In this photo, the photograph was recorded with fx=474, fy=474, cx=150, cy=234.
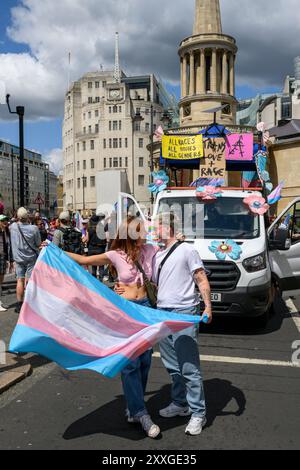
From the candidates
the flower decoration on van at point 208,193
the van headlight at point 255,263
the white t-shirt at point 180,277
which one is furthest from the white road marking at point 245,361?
the flower decoration on van at point 208,193

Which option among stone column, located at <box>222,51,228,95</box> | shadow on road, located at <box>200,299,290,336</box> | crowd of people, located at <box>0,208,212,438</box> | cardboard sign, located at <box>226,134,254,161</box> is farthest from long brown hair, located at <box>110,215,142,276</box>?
stone column, located at <box>222,51,228,95</box>

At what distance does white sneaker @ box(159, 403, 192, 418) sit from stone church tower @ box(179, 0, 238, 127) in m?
55.9

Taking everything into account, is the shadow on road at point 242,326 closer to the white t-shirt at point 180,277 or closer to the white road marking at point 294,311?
the white road marking at point 294,311

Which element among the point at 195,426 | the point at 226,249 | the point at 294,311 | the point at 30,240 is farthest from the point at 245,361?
the point at 30,240

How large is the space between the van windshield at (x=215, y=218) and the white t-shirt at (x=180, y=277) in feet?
12.2

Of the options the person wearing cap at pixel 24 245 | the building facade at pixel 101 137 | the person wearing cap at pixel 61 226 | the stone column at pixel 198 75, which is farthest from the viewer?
the building facade at pixel 101 137

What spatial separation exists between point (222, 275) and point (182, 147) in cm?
538

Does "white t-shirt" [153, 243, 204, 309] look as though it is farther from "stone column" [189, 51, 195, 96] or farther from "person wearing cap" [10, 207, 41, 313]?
"stone column" [189, 51, 195, 96]

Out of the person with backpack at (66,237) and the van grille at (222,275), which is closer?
the van grille at (222,275)

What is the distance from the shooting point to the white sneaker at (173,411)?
14.4 ft

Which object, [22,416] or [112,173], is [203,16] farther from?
[22,416]

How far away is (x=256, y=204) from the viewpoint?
834 cm

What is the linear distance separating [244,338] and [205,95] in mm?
57060

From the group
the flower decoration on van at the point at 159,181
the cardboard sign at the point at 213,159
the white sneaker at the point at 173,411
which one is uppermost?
the cardboard sign at the point at 213,159
